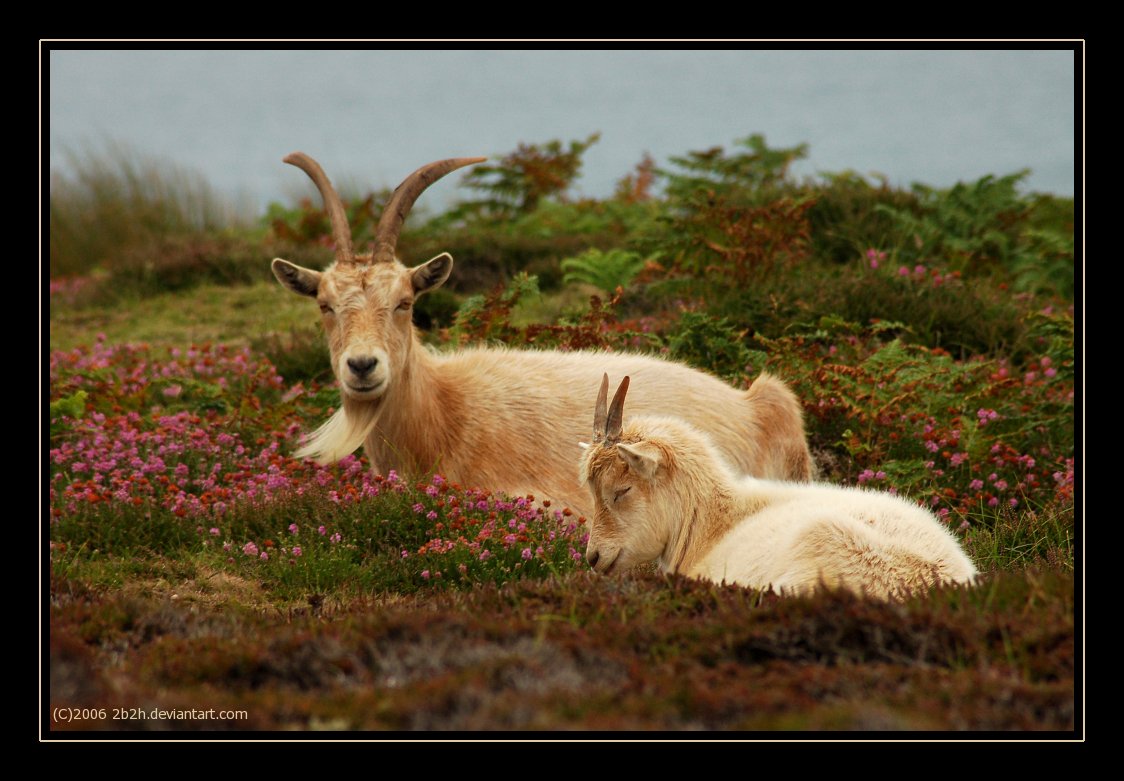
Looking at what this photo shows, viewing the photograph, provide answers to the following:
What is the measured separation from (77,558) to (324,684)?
3051mm

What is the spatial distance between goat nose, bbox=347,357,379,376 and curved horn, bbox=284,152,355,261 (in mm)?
812

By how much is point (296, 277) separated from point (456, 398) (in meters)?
1.32

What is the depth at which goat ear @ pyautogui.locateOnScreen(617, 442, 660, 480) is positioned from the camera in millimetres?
5664

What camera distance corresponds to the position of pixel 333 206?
7.89 m

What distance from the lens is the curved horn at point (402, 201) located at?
7703 millimetres

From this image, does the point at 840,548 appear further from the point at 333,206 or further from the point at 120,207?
the point at 120,207

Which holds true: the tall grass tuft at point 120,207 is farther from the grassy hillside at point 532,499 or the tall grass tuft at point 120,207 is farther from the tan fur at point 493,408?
the tan fur at point 493,408

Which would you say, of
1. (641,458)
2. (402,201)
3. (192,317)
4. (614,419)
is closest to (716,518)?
(641,458)

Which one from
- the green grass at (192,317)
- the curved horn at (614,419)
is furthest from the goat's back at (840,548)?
the green grass at (192,317)

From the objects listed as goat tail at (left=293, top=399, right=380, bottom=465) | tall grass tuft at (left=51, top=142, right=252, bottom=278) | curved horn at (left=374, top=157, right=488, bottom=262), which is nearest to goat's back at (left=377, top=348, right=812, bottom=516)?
goat tail at (left=293, top=399, right=380, bottom=465)

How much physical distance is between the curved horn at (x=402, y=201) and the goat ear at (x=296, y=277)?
0.42 metres

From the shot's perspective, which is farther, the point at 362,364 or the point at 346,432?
the point at 346,432

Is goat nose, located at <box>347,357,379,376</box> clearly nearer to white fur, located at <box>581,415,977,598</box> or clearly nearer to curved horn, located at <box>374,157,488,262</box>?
curved horn, located at <box>374,157,488,262</box>
